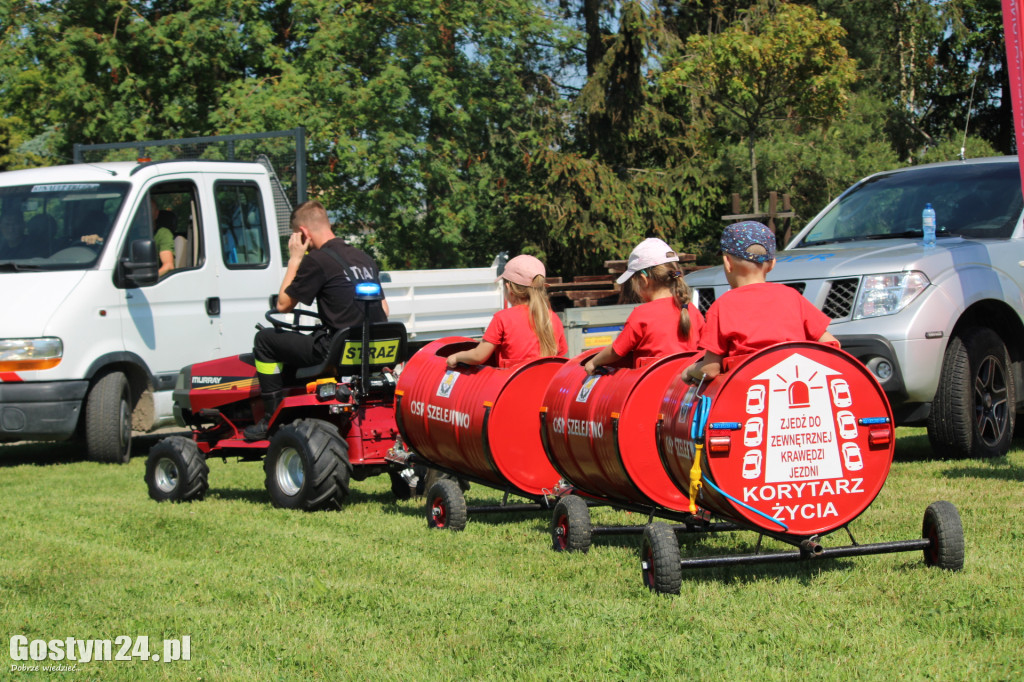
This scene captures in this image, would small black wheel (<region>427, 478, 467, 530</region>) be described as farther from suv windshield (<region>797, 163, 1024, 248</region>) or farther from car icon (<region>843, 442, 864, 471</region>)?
suv windshield (<region>797, 163, 1024, 248</region>)

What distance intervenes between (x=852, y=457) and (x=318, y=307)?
13.9 feet

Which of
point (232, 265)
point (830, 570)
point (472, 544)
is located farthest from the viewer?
point (232, 265)

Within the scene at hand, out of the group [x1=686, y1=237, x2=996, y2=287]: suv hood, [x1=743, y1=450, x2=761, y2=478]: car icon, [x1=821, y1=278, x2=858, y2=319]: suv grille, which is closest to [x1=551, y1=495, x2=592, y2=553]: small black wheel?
[x1=743, y1=450, x2=761, y2=478]: car icon

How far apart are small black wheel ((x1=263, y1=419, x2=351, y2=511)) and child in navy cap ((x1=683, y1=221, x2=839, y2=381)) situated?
315 centimetres

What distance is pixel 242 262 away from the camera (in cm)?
1196

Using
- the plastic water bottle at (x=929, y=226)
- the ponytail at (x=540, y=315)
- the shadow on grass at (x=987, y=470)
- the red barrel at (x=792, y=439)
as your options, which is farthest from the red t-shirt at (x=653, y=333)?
the plastic water bottle at (x=929, y=226)

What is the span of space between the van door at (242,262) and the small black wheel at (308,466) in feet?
13.3

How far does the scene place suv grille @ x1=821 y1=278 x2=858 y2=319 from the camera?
854cm

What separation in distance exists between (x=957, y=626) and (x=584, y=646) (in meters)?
1.38

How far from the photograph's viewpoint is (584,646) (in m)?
4.30

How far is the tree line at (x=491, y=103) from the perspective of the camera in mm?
21688

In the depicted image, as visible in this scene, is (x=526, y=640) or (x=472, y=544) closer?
(x=526, y=640)

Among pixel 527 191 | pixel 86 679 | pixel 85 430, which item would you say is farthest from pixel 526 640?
pixel 527 191

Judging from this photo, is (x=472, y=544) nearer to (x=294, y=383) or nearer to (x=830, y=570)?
(x=830, y=570)
